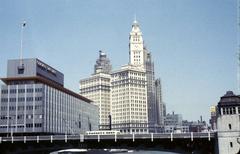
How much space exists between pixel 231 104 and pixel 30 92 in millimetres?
128160

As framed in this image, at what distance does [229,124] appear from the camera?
302 ft

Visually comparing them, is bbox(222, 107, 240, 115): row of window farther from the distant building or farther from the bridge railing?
the bridge railing

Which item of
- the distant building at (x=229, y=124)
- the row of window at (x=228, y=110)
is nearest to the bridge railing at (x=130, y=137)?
the distant building at (x=229, y=124)

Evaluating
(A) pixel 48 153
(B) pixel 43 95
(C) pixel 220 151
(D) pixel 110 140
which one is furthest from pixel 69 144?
(B) pixel 43 95

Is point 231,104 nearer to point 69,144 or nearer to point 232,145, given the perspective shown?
point 232,145

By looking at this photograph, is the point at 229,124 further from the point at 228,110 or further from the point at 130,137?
the point at 130,137

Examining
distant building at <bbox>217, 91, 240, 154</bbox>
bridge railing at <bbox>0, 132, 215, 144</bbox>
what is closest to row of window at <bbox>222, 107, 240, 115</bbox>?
distant building at <bbox>217, 91, 240, 154</bbox>

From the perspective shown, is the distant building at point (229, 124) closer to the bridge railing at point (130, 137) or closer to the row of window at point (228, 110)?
the row of window at point (228, 110)

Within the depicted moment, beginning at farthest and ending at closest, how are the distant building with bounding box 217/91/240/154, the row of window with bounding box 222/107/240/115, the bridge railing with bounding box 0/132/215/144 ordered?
1. the row of window with bounding box 222/107/240/115
2. the bridge railing with bounding box 0/132/215/144
3. the distant building with bounding box 217/91/240/154

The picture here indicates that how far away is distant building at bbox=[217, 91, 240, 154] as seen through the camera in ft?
295

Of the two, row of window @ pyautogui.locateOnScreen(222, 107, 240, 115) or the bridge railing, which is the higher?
row of window @ pyautogui.locateOnScreen(222, 107, 240, 115)

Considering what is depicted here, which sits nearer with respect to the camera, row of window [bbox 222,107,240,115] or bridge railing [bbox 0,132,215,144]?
bridge railing [bbox 0,132,215,144]

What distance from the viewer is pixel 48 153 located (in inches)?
5138

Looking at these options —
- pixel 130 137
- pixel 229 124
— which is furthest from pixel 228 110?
pixel 130 137
